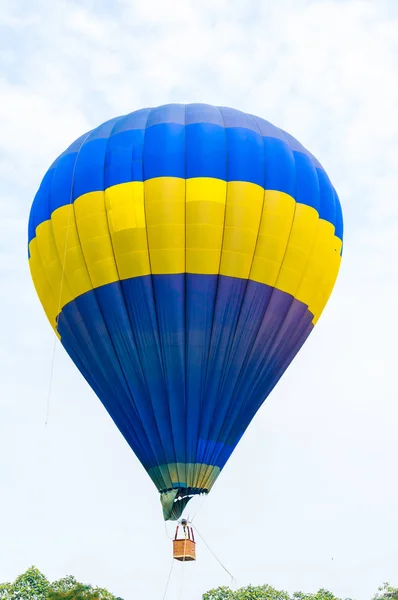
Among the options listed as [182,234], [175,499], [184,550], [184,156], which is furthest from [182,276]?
[184,550]

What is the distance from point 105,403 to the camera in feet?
88.4

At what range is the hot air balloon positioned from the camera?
2569 centimetres

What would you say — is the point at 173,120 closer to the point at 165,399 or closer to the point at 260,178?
the point at 260,178

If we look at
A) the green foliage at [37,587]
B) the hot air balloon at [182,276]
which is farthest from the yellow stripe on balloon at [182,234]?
the green foliage at [37,587]

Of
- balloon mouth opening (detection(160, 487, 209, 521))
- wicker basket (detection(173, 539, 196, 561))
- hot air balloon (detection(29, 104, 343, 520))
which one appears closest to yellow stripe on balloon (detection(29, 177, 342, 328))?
hot air balloon (detection(29, 104, 343, 520))

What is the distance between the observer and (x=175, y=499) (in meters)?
25.5

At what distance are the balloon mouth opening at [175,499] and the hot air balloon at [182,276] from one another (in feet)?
0.09

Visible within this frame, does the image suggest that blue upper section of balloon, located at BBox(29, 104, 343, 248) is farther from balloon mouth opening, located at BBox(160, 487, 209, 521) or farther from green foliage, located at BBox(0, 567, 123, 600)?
green foliage, located at BBox(0, 567, 123, 600)

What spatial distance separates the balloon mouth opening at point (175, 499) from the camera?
1000 inches

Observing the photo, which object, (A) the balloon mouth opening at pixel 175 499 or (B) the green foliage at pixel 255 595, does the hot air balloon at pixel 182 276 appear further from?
(B) the green foliage at pixel 255 595

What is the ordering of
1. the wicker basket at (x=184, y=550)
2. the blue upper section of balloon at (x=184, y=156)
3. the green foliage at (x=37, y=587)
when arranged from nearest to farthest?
the wicker basket at (x=184, y=550) < the blue upper section of balloon at (x=184, y=156) < the green foliage at (x=37, y=587)

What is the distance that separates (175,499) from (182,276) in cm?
487

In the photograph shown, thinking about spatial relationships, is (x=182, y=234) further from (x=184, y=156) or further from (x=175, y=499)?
(x=175, y=499)

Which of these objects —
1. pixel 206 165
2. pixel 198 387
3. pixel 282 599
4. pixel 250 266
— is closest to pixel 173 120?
pixel 206 165
